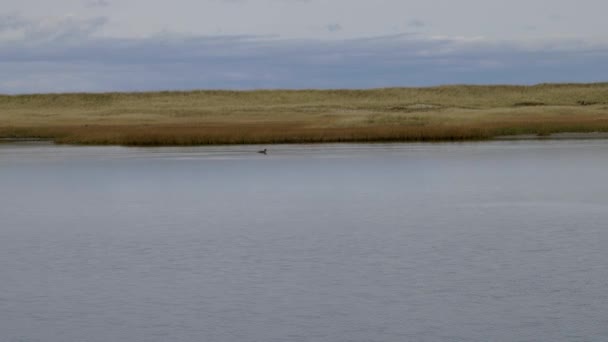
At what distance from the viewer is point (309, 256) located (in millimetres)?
15391

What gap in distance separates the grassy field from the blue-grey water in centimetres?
1816

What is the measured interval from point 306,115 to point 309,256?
167ft

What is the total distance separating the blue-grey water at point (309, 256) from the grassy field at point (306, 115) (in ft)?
59.6

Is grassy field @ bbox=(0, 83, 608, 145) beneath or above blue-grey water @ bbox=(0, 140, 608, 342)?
above

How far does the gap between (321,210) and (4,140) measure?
3641 centimetres

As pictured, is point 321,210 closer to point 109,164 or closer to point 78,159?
point 109,164

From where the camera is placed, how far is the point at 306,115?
66188mm

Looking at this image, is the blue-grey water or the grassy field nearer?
the blue-grey water

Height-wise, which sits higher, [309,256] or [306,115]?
[306,115]

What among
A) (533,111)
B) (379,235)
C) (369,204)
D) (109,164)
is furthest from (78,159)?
(533,111)

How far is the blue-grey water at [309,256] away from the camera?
11484 mm

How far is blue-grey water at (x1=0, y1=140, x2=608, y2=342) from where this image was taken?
11.5m

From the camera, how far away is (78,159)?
37625 millimetres

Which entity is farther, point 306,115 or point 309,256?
point 306,115
